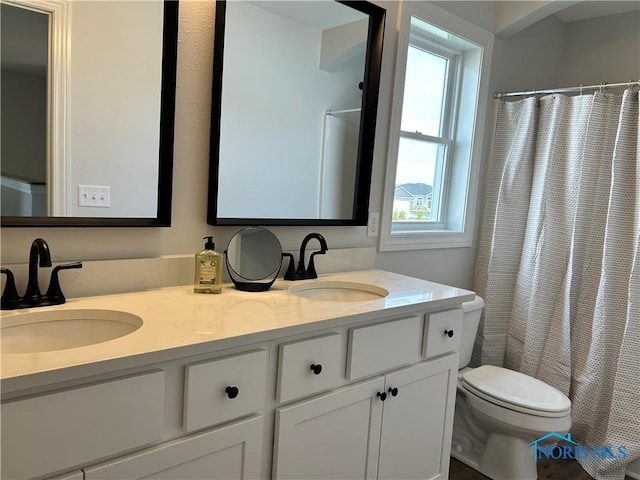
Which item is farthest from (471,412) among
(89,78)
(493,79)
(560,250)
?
(89,78)

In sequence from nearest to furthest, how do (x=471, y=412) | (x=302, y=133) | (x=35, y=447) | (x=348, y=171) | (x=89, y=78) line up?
(x=35, y=447), (x=89, y=78), (x=302, y=133), (x=348, y=171), (x=471, y=412)

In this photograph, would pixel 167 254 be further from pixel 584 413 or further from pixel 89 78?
pixel 584 413

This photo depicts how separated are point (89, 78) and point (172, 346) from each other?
2.64 feet

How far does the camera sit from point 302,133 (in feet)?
6.03

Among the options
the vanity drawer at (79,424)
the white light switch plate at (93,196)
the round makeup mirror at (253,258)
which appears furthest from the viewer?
the round makeup mirror at (253,258)

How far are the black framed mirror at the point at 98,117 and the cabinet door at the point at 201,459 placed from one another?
667mm

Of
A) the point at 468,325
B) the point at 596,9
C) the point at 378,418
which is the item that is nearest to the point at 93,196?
the point at 378,418

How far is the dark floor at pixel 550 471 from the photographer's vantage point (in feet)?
7.09

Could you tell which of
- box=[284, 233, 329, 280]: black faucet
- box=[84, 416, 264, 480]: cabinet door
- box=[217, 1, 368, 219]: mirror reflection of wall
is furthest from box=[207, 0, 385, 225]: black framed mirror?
box=[84, 416, 264, 480]: cabinet door

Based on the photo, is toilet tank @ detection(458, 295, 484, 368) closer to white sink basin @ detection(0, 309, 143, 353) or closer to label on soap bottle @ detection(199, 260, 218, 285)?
label on soap bottle @ detection(199, 260, 218, 285)

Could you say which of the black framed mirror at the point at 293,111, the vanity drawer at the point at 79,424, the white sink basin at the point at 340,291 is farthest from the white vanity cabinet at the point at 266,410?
the black framed mirror at the point at 293,111

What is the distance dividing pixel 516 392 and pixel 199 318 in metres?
1.49

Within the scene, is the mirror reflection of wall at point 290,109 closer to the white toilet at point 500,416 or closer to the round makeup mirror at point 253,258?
the round makeup mirror at point 253,258

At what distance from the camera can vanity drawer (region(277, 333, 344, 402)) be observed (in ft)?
4.07
